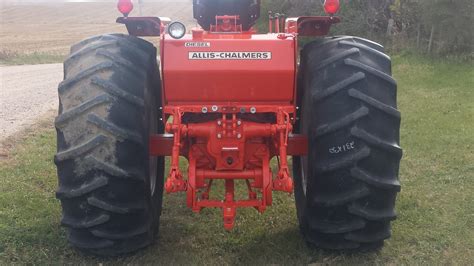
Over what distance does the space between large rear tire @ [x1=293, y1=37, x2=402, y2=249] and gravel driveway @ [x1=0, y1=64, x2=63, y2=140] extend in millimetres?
6605

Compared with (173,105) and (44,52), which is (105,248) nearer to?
(173,105)

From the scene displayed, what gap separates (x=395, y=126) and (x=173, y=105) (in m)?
1.58

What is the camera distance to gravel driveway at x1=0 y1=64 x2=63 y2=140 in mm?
10547

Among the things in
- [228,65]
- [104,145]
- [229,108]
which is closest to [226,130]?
[229,108]

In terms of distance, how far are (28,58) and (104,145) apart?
2381 centimetres

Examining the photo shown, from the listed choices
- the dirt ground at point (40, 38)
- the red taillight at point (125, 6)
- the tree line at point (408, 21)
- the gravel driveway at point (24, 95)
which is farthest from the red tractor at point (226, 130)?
the tree line at point (408, 21)

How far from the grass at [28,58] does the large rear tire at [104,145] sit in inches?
851

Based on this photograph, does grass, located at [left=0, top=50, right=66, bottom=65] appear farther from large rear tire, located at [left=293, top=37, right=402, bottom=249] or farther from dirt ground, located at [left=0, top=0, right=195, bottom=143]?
large rear tire, located at [left=293, top=37, right=402, bottom=249]

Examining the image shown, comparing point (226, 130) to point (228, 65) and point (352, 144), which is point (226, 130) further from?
point (352, 144)

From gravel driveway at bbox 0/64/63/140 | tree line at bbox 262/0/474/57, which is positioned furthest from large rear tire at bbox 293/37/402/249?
tree line at bbox 262/0/474/57

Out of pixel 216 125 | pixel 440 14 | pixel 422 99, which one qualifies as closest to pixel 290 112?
pixel 216 125

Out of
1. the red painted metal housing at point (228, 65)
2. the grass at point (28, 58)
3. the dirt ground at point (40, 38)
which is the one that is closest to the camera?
the red painted metal housing at point (228, 65)

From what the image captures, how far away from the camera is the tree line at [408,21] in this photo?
17.8 m

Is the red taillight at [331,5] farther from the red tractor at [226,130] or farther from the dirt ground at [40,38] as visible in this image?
the dirt ground at [40,38]
